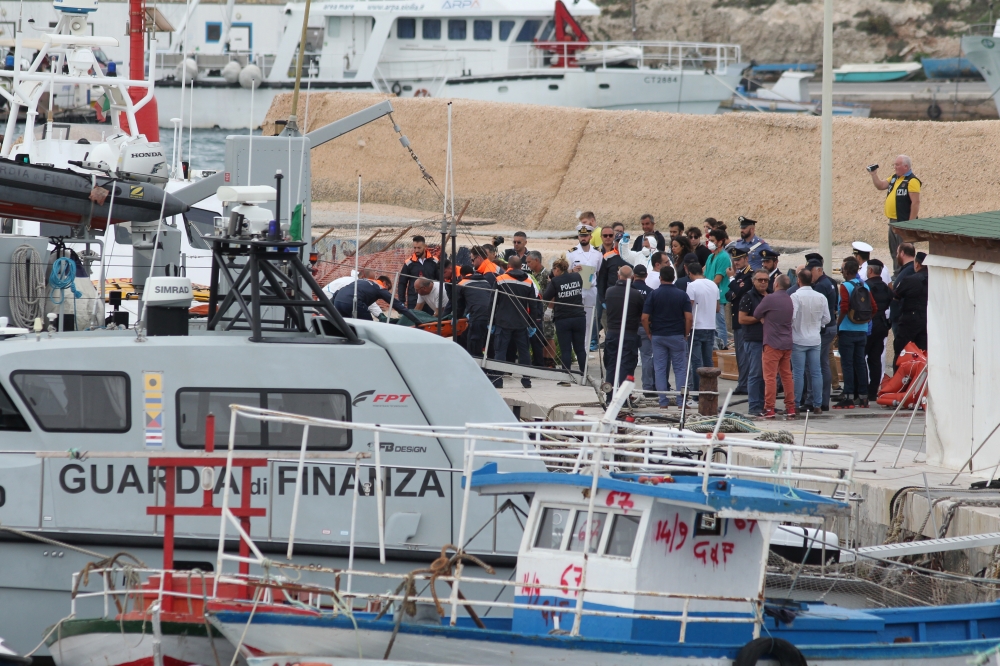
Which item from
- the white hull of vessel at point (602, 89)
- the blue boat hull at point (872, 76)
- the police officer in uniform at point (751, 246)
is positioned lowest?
the police officer in uniform at point (751, 246)

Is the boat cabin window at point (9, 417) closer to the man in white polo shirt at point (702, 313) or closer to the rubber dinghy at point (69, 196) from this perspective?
the rubber dinghy at point (69, 196)

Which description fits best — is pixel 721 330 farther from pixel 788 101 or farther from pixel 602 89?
pixel 788 101

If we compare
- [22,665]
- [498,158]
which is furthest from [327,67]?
[22,665]

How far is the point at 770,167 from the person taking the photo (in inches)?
1118

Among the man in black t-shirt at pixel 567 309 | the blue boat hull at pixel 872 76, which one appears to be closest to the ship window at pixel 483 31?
the blue boat hull at pixel 872 76

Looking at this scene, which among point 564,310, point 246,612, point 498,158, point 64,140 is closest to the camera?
point 246,612

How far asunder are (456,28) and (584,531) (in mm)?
39127

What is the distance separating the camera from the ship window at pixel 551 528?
736cm

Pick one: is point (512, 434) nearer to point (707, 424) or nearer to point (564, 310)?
point (707, 424)

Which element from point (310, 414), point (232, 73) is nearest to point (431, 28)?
point (232, 73)

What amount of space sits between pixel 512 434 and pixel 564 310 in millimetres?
5751

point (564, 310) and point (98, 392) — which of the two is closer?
point (98, 392)

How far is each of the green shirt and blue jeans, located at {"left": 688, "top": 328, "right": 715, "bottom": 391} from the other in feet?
6.08

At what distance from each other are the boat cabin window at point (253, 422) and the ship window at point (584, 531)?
66.7 inches
